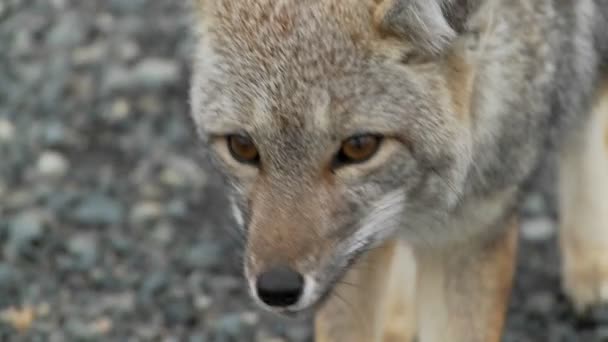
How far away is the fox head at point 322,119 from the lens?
399 cm

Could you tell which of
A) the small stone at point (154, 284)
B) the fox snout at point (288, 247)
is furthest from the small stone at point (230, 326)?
the fox snout at point (288, 247)

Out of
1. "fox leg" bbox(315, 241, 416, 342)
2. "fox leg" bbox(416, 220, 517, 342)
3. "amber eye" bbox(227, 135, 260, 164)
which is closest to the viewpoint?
"amber eye" bbox(227, 135, 260, 164)

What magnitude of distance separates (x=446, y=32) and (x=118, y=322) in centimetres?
240

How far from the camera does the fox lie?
4.00 metres

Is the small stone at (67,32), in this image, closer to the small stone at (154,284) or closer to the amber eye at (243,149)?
the small stone at (154,284)

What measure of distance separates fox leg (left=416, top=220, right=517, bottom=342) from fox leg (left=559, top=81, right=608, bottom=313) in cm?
111

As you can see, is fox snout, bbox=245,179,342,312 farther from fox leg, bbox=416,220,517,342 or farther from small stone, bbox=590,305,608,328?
small stone, bbox=590,305,608,328

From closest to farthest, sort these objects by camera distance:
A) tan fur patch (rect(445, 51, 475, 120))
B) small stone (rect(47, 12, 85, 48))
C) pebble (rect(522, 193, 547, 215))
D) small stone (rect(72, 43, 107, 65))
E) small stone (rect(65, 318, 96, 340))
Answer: tan fur patch (rect(445, 51, 475, 120)) → small stone (rect(65, 318, 96, 340)) → pebble (rect(522, 193, 547, 215)) → small stone (rect(72, 43, 107, 65)) → small stone (rect(47, 12, 85, 48))

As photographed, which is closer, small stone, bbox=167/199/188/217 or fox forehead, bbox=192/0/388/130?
fox forehead, bbox=192/0/388/130

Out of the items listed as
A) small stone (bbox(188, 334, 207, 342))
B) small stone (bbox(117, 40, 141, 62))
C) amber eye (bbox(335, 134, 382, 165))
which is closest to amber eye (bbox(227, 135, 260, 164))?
amber eye (bbox(335, 134, 382, 165))

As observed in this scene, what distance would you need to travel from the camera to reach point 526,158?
15.8 ft

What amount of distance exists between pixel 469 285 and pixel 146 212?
200 cm

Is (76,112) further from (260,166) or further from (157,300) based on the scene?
(260,166)

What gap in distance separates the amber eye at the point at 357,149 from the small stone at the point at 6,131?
3187 millimetres
